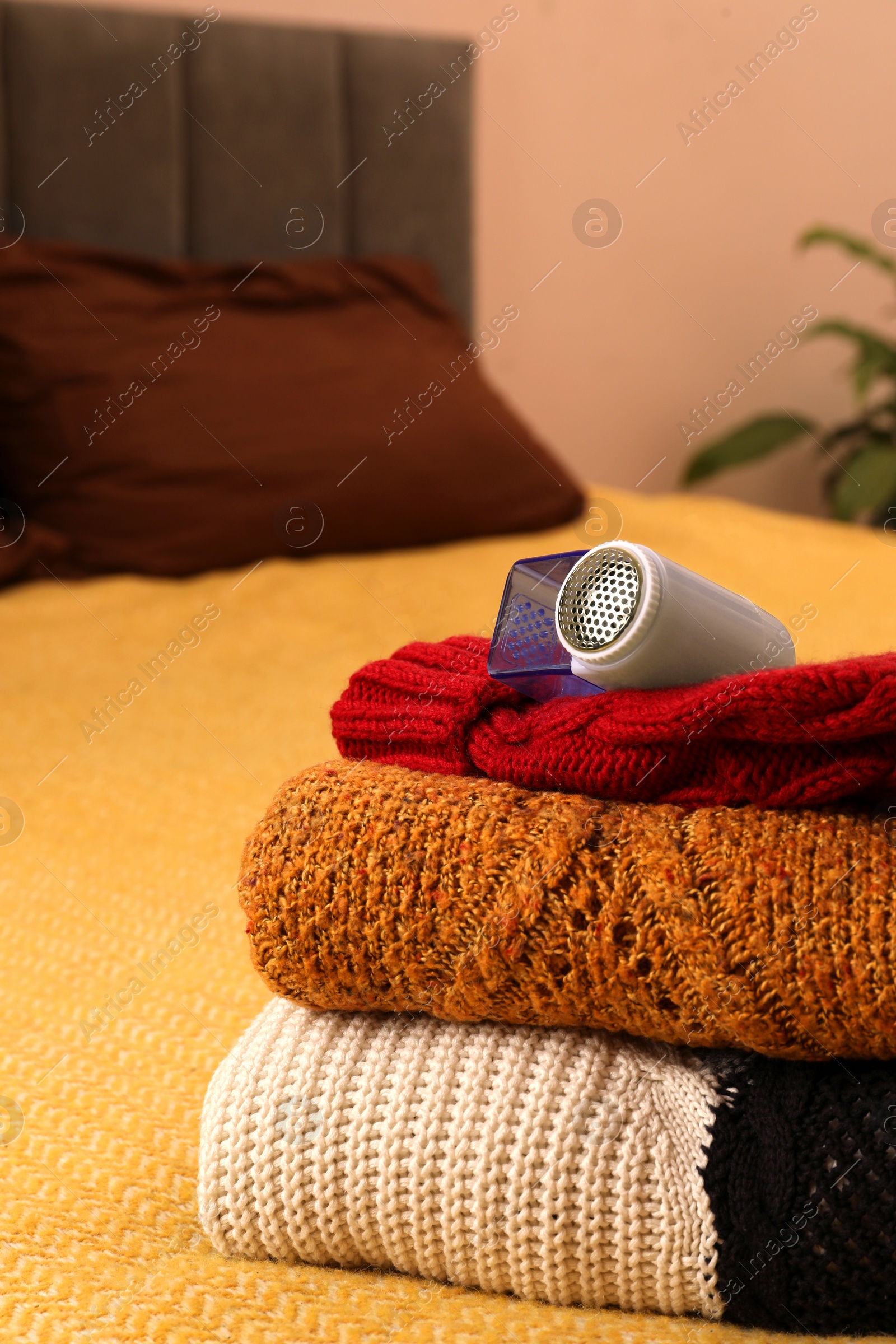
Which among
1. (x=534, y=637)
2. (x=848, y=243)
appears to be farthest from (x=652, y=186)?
(x=534, y=637)

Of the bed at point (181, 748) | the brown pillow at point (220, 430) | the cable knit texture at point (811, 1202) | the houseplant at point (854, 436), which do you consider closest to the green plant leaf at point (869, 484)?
the houseplant at point (854, 436)

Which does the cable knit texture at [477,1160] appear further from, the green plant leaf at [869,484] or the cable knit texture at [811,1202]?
the green plant leaf at [869,484]

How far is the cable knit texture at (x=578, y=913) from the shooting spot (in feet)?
1.39

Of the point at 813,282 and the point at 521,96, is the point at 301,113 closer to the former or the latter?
the point at 521,96

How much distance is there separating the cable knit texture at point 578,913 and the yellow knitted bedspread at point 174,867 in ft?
0.40

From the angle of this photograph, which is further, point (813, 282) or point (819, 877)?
point (813, 282)

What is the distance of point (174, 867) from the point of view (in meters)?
0.88

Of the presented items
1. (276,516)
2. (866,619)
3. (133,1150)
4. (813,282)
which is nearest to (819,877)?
(133,1150)

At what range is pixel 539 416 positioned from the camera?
2.76 metres

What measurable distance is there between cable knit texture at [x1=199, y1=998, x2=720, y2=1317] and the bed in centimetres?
2

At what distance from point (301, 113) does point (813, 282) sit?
1.39 metres

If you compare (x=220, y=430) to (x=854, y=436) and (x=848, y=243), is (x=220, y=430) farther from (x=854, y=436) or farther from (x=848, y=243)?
(x=854, y=436)

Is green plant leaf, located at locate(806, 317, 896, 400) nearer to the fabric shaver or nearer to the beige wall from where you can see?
the beige wall

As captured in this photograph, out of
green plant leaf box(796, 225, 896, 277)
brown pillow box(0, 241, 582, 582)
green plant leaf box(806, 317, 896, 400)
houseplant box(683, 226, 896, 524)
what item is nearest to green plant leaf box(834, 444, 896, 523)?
houseplant box(683, 226, 896, 524)
